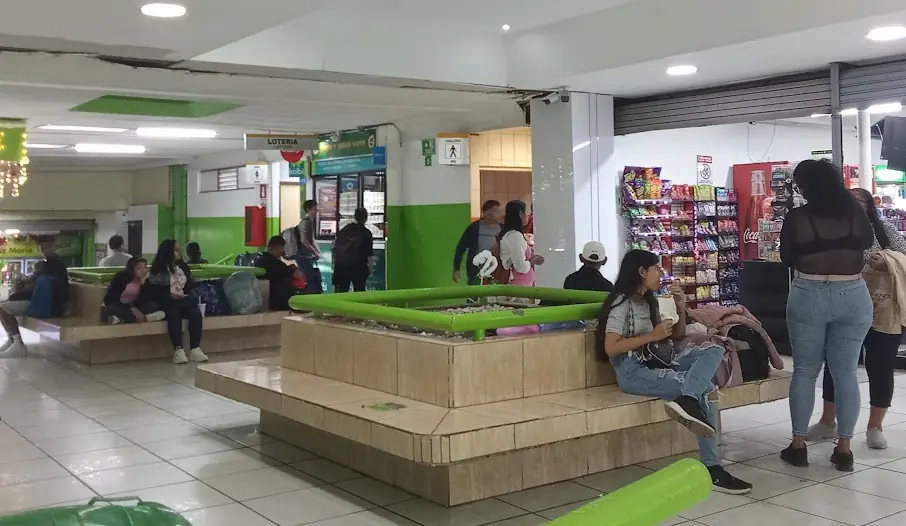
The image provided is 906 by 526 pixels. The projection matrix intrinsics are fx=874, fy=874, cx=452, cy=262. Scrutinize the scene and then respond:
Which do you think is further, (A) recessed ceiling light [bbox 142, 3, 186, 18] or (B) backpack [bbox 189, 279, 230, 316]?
(B) backpack [bbox 189, 279, 230, 316]

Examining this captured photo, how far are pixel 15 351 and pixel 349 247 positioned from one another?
403cm

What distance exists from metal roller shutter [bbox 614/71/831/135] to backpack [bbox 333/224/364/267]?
3.56m

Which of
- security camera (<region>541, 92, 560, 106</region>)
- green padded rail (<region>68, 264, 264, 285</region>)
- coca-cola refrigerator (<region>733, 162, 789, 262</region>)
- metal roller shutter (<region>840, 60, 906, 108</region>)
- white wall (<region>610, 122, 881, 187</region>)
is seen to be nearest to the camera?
metal roller shutter (<region>840, 60, 906, 108</region>)

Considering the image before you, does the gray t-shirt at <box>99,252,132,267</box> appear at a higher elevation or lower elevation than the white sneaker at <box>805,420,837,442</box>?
higher

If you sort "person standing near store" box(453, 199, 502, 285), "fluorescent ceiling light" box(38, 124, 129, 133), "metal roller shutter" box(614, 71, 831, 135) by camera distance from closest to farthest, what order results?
"metal roller shutter" box(614, 71, 831, 135) → "person standing near store" box(453, 199, 502, 285) → "fluorescent ceiling light" box(38, 124, 129, 133)

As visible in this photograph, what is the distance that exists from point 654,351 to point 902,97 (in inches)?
173

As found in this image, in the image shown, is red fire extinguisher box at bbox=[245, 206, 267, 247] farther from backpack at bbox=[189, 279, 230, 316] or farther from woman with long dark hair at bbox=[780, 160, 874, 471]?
woman with long dark hair at bbox=[780, 160, 874, 471]

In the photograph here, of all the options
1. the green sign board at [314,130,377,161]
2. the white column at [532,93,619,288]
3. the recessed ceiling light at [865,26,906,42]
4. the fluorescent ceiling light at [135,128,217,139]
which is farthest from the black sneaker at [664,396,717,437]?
the fluorescent ceiling light at [135,128,217,139]

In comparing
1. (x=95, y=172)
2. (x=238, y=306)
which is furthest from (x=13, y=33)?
(x=95, y=172)

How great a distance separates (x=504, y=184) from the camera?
12.0 meters

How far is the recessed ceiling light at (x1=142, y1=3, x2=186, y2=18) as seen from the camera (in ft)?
17.5

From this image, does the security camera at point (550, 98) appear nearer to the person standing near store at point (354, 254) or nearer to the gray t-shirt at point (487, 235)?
the gray t-shirt at point (487, 235)

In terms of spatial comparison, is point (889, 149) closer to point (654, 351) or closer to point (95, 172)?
point (654, 351)

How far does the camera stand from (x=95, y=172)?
2012 cm
